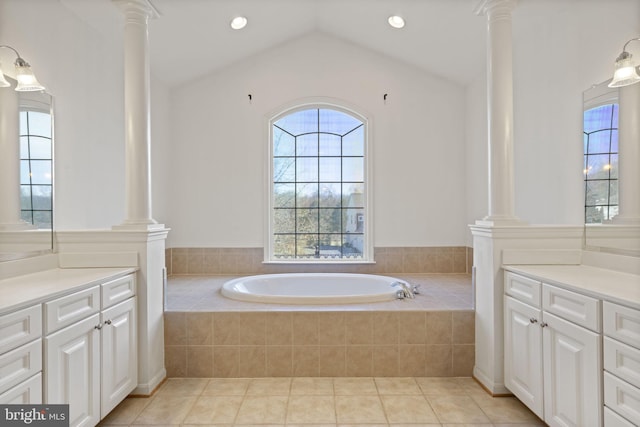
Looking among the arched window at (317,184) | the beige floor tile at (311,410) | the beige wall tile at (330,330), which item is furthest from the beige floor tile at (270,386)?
the arched window at (317,184)

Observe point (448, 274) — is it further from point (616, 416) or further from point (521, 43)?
point (616, 416)

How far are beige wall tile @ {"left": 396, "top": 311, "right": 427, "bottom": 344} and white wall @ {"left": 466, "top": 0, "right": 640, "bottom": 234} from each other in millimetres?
1264

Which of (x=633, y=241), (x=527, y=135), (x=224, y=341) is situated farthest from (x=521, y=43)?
(x=224, y=341)

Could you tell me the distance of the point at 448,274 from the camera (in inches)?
161

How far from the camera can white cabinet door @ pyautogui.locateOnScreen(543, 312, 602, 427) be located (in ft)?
5.20

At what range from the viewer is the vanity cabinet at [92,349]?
1.64 meters

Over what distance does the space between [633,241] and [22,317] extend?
284 cm

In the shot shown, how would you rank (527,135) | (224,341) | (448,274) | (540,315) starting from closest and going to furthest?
(540,315) → (224,341) → (527,135) → (448,274)

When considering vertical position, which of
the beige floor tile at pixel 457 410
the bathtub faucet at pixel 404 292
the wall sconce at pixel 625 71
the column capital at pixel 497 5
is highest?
the column capital at pixel 497 5

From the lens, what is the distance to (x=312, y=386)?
2.47 m

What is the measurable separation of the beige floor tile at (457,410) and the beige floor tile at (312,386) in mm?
621

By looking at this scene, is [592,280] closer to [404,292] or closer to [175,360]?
[404,292]

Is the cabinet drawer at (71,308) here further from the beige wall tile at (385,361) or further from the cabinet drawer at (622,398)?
the cabinet drawer at (622,398)

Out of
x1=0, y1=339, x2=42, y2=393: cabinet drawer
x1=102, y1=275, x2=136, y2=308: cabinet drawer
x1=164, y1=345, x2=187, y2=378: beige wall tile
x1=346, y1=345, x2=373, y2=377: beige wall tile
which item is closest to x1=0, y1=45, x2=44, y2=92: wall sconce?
x1=102, y1=275, x2=136, y2=308: cabinet drawer
